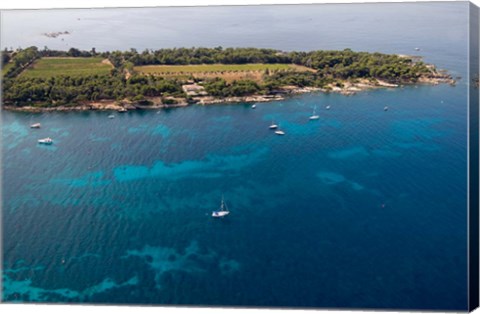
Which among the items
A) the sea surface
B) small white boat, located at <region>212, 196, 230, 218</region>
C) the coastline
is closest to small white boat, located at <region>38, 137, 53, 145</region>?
the sea surface

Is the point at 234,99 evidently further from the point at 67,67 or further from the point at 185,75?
the point at 67,67

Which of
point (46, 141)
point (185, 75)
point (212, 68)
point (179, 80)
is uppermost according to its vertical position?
point (212, 68)

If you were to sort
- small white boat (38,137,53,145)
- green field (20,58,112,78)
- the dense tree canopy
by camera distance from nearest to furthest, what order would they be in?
small white boat (38,137,53,145)
the dense tree canopy
green field (20,58,112,78)

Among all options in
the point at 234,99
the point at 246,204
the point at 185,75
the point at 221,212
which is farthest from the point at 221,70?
the point at 221,212

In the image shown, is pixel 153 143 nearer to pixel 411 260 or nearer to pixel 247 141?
pixel 247 141

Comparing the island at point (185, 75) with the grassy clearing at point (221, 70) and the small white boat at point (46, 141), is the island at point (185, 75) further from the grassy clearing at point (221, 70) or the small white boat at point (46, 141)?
the small white boat at point (46, 141)

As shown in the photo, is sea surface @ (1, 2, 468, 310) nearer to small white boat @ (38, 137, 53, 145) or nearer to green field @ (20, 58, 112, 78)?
small white boat @ (38, 137, 53, 145)

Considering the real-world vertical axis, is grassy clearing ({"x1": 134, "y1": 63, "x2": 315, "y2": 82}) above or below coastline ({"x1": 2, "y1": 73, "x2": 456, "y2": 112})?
above
